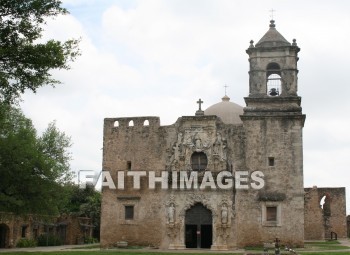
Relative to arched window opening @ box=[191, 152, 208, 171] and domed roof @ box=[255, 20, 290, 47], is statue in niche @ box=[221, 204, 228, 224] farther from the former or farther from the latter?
domed roof @ box=[255, 20, 290, 47]

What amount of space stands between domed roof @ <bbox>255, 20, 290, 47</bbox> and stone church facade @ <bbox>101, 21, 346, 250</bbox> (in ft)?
0.20

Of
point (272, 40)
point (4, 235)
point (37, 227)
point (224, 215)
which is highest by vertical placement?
point (272, 40)

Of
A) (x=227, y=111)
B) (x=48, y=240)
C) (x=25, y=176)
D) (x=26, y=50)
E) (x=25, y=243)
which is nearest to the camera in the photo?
(x=26, y=50)

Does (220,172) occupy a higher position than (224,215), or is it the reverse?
(220,172)

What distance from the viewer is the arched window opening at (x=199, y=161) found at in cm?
3403

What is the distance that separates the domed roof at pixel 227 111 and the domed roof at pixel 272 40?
731cm

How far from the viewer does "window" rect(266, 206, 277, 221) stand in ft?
107

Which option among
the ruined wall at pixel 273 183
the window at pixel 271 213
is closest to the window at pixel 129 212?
the ruined wall at pixel 273 183

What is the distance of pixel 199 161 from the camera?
34.2 m

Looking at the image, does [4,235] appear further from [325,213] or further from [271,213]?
[325,213]

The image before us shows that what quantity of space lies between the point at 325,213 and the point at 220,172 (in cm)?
2192

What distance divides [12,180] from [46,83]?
15.7m

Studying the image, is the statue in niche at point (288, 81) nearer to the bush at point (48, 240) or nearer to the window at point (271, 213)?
the window at point (271, 213)

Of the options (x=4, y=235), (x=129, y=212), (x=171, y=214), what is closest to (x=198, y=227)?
(x=171, y=214)
